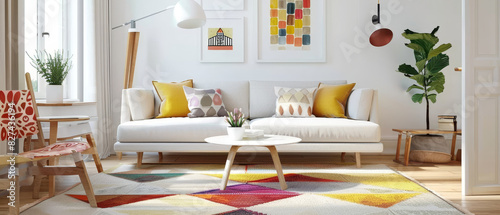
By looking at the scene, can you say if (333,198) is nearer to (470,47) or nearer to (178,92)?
(470,47)

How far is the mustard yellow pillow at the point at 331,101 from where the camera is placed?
13.1 feet

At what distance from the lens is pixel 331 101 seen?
4012 mm

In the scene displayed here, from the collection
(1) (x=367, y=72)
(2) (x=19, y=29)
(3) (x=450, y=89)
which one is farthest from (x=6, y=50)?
(3) (x=450, y=89)

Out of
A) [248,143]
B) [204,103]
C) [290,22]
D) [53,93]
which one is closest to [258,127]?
[204,103]

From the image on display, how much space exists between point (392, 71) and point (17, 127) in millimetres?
3857

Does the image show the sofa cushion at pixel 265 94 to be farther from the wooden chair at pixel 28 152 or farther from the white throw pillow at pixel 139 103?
the wooden chair at pixel 28 152

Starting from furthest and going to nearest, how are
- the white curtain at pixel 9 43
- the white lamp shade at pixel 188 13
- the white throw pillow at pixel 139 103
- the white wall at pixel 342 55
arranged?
1. the white wall at pixel 342 55
2. the white throw pillow at pixel 139 103
3. the white lamp shade at pixel 188 13
4. the white curtain at pixel 9 43

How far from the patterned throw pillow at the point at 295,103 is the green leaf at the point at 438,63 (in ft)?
4.15

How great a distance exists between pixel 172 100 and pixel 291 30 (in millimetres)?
1637

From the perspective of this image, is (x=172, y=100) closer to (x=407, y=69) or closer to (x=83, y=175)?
(x=83, y=175)

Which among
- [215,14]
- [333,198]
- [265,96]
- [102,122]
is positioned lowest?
[333,198]

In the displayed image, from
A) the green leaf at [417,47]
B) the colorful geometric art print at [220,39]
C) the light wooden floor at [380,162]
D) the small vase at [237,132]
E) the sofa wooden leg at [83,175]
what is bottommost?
the light wooden floor at [380,162]

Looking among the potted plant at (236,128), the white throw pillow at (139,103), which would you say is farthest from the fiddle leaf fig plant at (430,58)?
the white throw pillow at (139,103)

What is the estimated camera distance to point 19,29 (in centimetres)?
305
